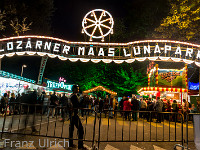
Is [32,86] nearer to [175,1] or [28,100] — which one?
[28,100]

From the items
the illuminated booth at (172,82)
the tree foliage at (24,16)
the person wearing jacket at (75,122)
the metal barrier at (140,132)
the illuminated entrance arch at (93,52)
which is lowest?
the metal barrier at (140,132)

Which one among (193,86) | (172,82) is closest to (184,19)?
(172,82)

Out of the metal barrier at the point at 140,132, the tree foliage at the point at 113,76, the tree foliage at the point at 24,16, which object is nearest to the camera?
the metal barrier at the point at 140,132

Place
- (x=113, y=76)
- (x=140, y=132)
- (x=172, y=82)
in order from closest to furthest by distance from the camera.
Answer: (x=140, y=132) → (x=172, y=82) → (x=113, y=76)

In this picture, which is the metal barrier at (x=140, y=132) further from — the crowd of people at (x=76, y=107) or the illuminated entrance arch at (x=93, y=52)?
the illuminated entrance arch at (x=93, y=52)

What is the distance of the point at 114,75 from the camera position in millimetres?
29859

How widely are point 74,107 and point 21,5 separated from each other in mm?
20707

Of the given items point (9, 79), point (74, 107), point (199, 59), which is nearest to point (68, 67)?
point (9, 79)

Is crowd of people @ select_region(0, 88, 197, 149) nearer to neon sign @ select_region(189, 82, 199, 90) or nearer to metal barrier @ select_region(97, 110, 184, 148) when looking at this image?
metal barrier @ select_region(97, 110, 184, 148)

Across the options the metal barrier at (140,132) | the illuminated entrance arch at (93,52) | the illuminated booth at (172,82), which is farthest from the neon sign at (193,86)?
the illuminated entrance arch at (93,52)

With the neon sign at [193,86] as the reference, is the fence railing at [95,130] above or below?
below

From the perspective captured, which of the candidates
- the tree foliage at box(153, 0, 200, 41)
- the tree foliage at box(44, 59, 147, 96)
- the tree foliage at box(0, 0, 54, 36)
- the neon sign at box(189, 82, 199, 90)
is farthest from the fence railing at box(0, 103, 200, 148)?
the neon sign at box(189, 82, 199, 90)

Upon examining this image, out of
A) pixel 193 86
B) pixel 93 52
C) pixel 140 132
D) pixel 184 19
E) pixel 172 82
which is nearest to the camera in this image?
pixel 140 132

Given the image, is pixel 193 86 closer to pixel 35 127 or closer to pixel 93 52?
pixel 93 52
